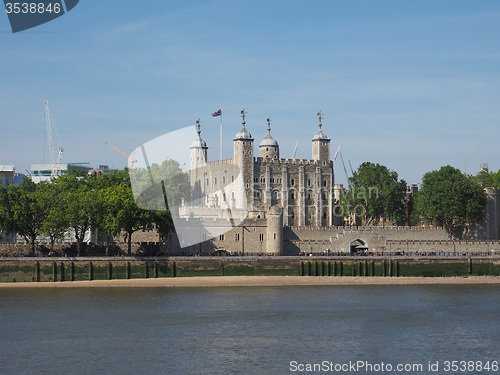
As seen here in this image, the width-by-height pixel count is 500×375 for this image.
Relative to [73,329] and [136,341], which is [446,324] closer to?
[136,341]

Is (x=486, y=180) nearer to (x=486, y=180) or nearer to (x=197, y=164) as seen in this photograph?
(x=486, y=180)

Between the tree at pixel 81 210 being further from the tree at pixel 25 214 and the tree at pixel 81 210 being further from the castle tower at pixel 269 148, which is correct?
the castle tower at pixel 269 148

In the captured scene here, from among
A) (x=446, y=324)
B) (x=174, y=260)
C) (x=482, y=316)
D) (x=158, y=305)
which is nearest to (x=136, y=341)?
(x=158, y=305)

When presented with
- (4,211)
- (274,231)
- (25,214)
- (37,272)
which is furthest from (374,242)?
(4,211)

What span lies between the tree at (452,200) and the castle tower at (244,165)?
22.3m

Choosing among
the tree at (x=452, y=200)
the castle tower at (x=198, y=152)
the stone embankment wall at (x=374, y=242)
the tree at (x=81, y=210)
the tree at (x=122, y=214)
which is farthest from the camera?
the castle tower at (x=198, y=152)

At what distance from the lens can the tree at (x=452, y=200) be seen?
352 ft

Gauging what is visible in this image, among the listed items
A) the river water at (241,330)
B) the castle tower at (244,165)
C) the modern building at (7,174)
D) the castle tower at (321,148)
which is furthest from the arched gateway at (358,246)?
the modern building at (7,174)

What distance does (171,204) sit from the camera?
10662 centimetres

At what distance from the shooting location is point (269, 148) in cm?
12256

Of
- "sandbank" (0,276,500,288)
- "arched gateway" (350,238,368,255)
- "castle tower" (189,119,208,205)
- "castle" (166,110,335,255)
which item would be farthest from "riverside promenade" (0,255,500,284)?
"castle tower" (189,119,208,205)

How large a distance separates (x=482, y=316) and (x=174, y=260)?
115ft

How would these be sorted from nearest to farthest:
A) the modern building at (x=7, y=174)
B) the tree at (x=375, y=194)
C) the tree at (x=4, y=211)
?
the tree at (x=4, y=211)
the tree at (x=375, y=194)
the modern building at (x=7, y=174)

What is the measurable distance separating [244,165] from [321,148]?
1265 cm
